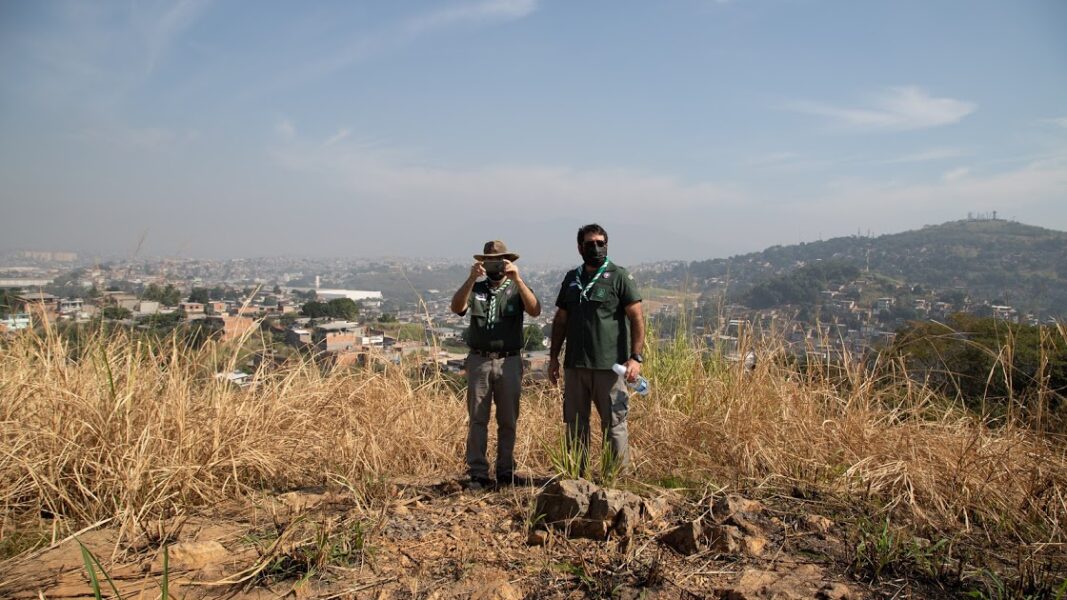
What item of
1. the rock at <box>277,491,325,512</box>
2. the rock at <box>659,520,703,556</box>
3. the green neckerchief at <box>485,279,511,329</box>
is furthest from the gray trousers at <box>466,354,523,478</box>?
the rock at <box>659,520,703,556</box>

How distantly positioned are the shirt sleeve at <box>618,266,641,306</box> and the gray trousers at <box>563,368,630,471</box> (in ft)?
1.56

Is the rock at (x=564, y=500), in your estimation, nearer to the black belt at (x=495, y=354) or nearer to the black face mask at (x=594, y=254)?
the black belt at (x=495, y=354)

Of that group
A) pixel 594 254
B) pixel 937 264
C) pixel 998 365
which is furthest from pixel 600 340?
pixel 937 264

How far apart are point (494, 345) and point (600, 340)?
2.30 ft

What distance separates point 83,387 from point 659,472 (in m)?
3.78

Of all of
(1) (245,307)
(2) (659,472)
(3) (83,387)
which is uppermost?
(1) (245,307)

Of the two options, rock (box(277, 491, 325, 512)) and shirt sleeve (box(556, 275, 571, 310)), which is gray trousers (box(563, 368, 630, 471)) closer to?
shirt sleeve (box(556, 275, 571, 310))

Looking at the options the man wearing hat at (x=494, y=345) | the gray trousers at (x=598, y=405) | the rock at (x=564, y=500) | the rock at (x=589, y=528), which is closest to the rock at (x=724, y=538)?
the rock at (x=589, y=528)

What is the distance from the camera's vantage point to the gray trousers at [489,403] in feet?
12.3

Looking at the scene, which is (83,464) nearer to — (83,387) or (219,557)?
(83,387)

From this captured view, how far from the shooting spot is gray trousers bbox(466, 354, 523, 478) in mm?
3746

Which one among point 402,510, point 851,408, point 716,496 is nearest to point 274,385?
point 402,510

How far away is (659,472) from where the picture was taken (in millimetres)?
3812

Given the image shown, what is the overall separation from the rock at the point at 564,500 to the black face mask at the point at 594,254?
→ 57.3 inches
